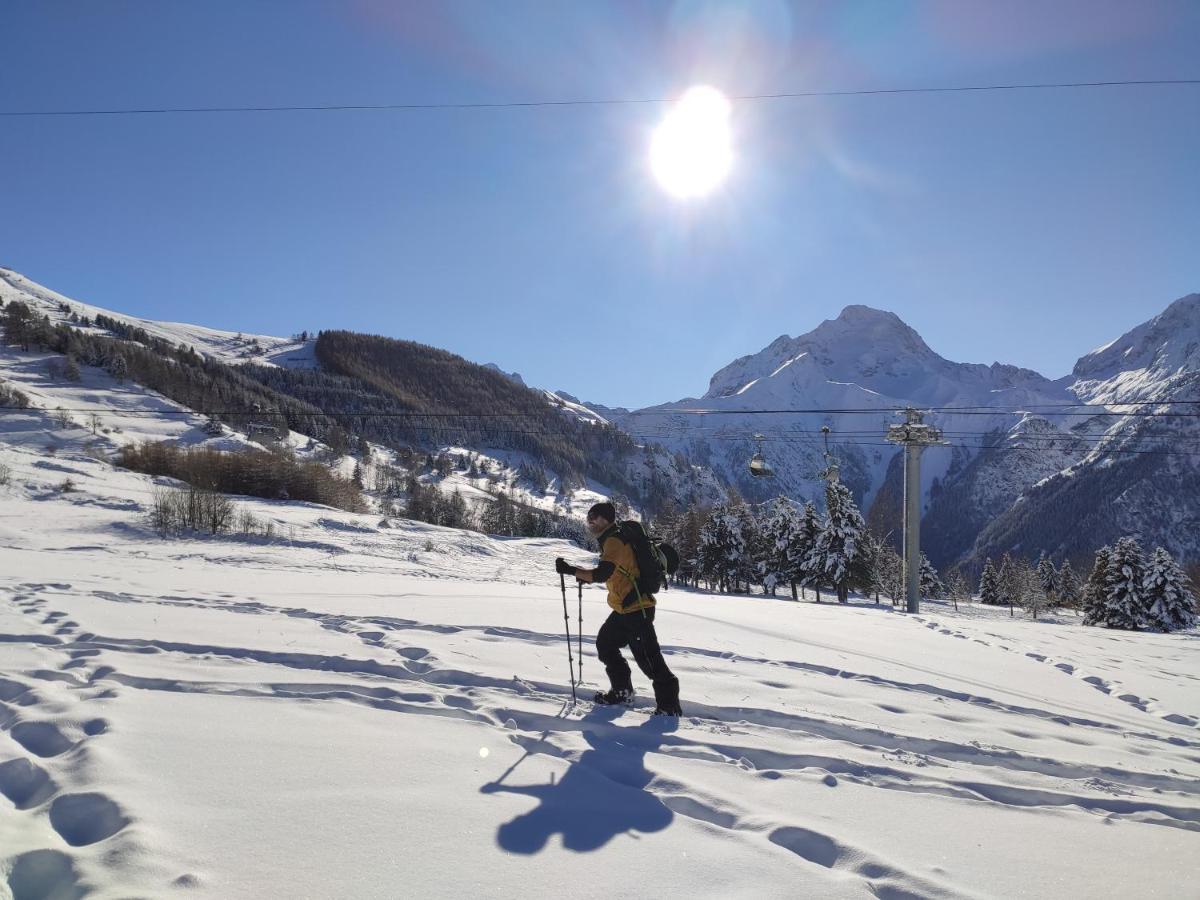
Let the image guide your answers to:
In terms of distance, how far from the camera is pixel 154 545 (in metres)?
17.1

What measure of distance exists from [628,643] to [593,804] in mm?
2149

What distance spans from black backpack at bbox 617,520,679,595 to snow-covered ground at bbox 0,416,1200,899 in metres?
1.06

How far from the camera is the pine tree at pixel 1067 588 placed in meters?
68.9

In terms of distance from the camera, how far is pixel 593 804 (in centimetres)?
340

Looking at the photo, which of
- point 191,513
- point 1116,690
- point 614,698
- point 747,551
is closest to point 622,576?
point 614,698

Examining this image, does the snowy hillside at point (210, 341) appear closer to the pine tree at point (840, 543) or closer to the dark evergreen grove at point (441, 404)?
the dark evergreen grove at point (441, 404)

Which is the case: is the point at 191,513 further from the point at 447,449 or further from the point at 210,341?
the point at 210,341

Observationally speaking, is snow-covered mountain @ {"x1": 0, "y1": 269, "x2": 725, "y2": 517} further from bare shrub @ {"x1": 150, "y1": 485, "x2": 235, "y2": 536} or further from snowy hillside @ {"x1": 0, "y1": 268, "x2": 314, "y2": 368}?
bare shrub @ {"x1": 150, "y1": 485, "x2": 235, "y2": 536}

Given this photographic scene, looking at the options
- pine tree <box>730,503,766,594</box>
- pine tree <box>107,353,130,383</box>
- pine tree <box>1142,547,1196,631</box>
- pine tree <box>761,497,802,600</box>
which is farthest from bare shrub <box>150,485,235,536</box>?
pine tree <box>107,353,130,383</box>

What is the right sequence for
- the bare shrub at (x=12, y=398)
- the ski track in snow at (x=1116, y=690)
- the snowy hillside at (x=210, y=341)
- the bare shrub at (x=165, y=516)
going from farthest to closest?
the snowy hillside at (x=210, y=341) → the bare shrub at (x=12, y=398) → the bare shrub at (x=165, y=516) → the ski track in snow at (x=1116, y=690)

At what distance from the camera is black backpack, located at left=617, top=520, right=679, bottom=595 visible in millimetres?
5422

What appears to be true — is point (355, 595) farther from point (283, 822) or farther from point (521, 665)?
point (283, 822)

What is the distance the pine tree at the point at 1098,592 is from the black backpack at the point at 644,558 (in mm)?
39862

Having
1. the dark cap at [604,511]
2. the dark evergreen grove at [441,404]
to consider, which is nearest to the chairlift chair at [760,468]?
the dark cap at [604,511]
